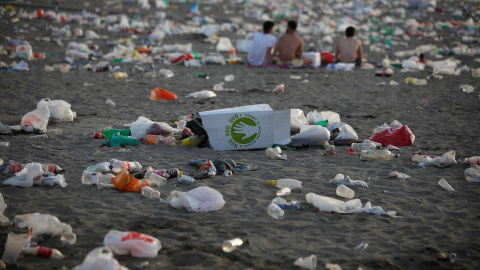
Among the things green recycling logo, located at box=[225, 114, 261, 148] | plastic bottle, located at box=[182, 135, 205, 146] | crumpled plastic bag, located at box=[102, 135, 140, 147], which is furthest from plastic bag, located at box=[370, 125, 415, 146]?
crumpled plastic bag, located at box=[102, 135, 140, 147]

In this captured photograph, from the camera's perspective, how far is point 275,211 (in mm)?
3156

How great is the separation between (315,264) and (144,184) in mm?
1454

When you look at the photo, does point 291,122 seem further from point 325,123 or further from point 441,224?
point 441,224

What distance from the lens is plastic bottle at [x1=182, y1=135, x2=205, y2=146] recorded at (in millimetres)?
4633

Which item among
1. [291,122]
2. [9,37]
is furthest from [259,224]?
[9,37]

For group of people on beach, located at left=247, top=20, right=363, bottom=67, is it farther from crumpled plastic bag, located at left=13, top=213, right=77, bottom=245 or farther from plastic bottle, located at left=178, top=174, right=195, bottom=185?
crumpled plastic bag, located at left=13, top=213, right=77, bottom=245

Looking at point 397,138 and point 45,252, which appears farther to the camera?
point 397,138

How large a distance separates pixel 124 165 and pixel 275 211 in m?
1.27

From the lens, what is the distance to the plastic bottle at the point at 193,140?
15.2ft

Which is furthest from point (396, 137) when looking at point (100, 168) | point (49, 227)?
point (49, 227)

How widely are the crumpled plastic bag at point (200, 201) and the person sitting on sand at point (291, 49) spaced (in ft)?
21.8

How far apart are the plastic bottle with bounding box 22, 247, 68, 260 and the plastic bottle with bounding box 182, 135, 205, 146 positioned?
86.5 inches

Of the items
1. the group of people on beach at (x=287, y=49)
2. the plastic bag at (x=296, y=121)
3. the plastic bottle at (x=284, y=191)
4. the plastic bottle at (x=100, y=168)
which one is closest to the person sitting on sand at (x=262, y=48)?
the group of people on beach at (x=287, y=49)

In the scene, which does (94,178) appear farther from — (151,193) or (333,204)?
(333,204)
